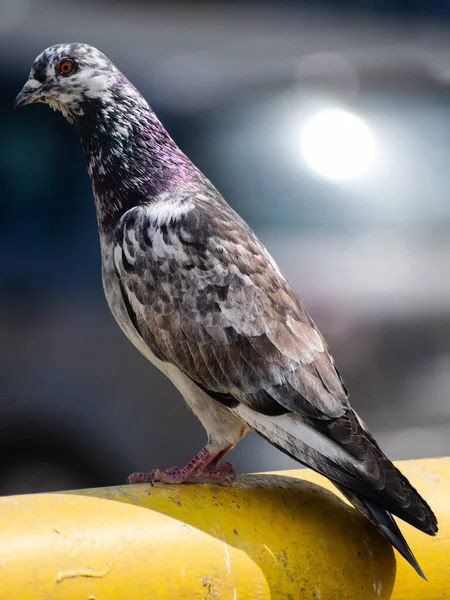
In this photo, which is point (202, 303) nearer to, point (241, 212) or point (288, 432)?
point (288, 432)

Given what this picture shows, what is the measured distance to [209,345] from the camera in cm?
259

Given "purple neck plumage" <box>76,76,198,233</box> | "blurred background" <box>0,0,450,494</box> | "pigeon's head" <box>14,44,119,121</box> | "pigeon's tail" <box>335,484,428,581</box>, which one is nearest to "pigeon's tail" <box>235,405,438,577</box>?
"pigeon's tail" <box>335,484,428,581</box>

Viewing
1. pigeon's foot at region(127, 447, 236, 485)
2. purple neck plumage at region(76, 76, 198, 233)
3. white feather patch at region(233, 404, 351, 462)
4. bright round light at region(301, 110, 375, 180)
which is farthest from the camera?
bright round light at region(301, 110, 375, 180)

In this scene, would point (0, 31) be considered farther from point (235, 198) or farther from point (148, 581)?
point (148, 581)

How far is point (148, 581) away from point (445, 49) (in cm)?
333

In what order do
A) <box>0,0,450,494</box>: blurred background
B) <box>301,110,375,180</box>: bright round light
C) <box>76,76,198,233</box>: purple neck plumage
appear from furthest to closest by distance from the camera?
<box>301,110,375,180</box>: bright round light → <box>0,0,450,494</box>: blurred background → <box>76,76,198,233</box>: purple neck plumage

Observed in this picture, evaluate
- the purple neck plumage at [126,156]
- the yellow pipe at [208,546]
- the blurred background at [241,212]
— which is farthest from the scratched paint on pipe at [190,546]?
the blurred background at [241,212]

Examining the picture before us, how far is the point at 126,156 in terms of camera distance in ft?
9.16

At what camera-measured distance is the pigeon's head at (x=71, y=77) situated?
2.79m

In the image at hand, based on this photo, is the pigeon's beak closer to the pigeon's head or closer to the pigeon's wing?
the pigeon's head

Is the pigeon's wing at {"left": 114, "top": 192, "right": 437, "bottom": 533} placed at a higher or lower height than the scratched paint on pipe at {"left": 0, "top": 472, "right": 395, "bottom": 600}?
higher

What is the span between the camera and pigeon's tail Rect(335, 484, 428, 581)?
214cm

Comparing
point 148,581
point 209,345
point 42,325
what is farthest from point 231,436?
point 42,325

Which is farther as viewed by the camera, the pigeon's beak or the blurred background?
the blurred background
